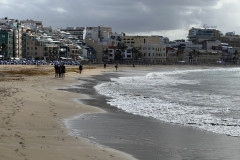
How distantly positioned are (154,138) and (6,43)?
98253 mm

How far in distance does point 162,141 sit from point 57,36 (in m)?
133

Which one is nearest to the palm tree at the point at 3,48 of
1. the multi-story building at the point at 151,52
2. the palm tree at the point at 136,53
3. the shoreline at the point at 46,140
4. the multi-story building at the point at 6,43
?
the multi-story building at the point at 6,43

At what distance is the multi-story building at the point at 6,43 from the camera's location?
103 m

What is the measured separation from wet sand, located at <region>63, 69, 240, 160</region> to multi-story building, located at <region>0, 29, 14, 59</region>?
93521mm

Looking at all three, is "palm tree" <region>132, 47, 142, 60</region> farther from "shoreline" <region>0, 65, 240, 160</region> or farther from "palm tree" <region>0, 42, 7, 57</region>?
"shoreline" <region>0, 65, 240, 160</region>

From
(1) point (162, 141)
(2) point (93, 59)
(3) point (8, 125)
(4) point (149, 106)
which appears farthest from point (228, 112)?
(2) point (93, 59)

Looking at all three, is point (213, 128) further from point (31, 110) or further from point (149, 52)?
point (149, 52)

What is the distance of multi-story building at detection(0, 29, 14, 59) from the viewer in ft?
338

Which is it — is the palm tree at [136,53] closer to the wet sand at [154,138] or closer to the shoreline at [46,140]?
the wet sand at [154,138]

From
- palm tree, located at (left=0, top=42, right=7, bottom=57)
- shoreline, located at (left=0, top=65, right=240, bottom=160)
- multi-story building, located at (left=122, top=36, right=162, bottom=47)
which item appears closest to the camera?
shoreline, located at (left=0, top=65, right=240, bottom=160)

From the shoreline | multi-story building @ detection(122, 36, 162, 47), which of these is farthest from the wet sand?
multi-story building @ detection(122, 36, 162, 47)

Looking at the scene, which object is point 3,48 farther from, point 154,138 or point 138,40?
point 154,138

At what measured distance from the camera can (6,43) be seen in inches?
4070

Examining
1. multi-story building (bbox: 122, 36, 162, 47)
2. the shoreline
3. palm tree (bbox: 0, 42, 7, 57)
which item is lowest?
the shoreline
